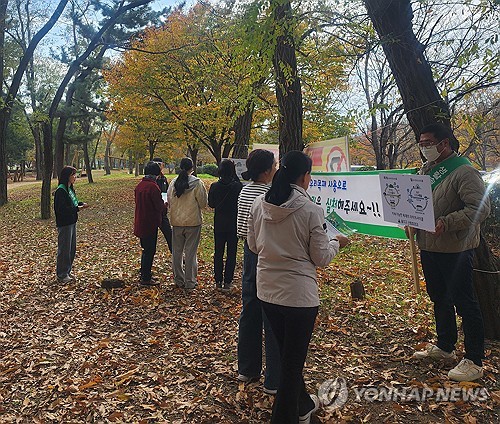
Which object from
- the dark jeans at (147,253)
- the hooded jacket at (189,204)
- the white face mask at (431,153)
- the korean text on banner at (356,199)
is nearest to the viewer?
the white face mask at (431,153)

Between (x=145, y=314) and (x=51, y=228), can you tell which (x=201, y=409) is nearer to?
(x=145, y=314)

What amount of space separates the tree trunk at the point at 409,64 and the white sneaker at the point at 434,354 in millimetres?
2085

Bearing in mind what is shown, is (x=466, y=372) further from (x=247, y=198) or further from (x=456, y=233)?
(x=247, y=198)

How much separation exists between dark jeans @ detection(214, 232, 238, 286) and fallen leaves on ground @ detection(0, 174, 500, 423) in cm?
27

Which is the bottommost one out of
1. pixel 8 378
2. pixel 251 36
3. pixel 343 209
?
pixel 8 378

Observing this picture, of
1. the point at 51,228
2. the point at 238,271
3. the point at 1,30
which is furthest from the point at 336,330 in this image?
the point at 1,30

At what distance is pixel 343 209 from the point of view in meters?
5.79

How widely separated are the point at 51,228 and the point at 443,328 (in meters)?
11.4

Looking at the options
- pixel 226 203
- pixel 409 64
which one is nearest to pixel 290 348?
pixel 409 64

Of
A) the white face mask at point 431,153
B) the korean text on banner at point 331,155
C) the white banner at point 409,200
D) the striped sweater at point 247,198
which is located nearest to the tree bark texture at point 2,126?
the korean text on banner at point 331,155

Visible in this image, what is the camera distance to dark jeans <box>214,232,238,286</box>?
235 inches

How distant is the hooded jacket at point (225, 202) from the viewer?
584 centimetres

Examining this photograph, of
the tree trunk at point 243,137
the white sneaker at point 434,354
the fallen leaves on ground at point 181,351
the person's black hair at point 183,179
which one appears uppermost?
the tree trunk at point 243,137

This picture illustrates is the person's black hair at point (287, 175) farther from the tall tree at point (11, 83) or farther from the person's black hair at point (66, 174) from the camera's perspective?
the tall tree at point (11, 83)
